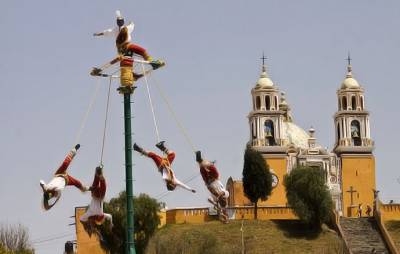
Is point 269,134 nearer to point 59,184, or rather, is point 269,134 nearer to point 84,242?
point 84,242

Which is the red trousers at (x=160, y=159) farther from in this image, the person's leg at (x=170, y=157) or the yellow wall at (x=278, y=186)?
the yellow wall at (x=278, y=186)

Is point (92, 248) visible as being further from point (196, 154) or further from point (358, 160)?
point (196, 154)

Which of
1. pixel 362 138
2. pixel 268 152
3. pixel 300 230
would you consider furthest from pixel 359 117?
pixel 300 230

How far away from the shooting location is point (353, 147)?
252ft

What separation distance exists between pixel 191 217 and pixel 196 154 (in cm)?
3527

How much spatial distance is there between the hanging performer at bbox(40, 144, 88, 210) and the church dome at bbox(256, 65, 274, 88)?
1717 inches

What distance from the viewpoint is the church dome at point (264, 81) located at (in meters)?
76.9

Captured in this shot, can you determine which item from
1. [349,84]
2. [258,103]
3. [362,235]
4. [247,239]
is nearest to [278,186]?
[258,103]

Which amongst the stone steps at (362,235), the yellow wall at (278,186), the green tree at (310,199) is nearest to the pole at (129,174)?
the stone steps at (362,235)

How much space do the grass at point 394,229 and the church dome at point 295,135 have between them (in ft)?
36.0

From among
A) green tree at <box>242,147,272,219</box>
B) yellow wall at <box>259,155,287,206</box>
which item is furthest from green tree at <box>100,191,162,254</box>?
yellow wall at <box>259,155,287,206</box>

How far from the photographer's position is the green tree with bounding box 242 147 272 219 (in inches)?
2694

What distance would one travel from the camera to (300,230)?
6675cm

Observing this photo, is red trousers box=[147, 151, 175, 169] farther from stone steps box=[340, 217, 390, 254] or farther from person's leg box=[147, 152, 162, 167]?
stone steps box=[340, 217, 390, 254]
